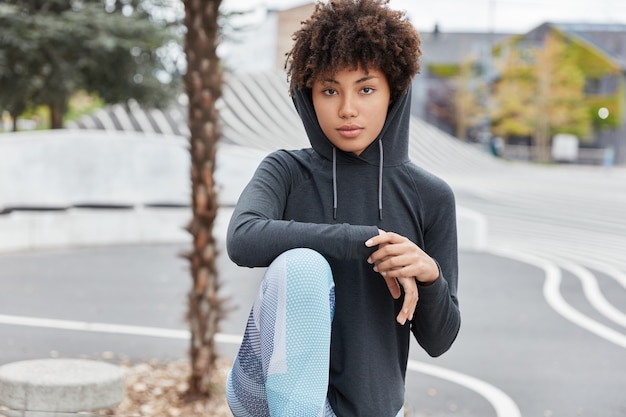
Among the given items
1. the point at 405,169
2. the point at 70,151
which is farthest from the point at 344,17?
the point at 70,151

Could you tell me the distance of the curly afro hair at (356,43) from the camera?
2195 mm

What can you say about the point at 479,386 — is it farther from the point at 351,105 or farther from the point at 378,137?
the point at 351,105

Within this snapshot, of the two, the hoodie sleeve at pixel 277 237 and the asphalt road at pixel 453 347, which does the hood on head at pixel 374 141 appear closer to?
the hoodie sleeve at pixel 277 237

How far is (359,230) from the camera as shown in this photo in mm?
2004

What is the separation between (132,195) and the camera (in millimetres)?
14672

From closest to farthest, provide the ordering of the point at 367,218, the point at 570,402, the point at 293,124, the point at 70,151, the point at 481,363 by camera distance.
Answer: the point at 367,218
the point at 570,402
the point at 481,363
the point at 70,151
the point at 293,124

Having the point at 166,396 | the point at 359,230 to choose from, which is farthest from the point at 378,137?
the point at 166,396

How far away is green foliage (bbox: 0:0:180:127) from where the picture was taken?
1641 cm

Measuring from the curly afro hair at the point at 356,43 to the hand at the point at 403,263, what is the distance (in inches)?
18.3

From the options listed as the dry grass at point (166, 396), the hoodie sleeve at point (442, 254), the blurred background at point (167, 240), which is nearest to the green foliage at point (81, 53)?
the blurred background at point (167, 240)

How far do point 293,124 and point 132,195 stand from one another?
21.1 m

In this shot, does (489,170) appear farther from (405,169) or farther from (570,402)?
(405,169)

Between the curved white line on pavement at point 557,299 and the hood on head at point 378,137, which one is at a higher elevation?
the hood on head at point 378,137

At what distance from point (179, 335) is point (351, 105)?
540 centimetres
